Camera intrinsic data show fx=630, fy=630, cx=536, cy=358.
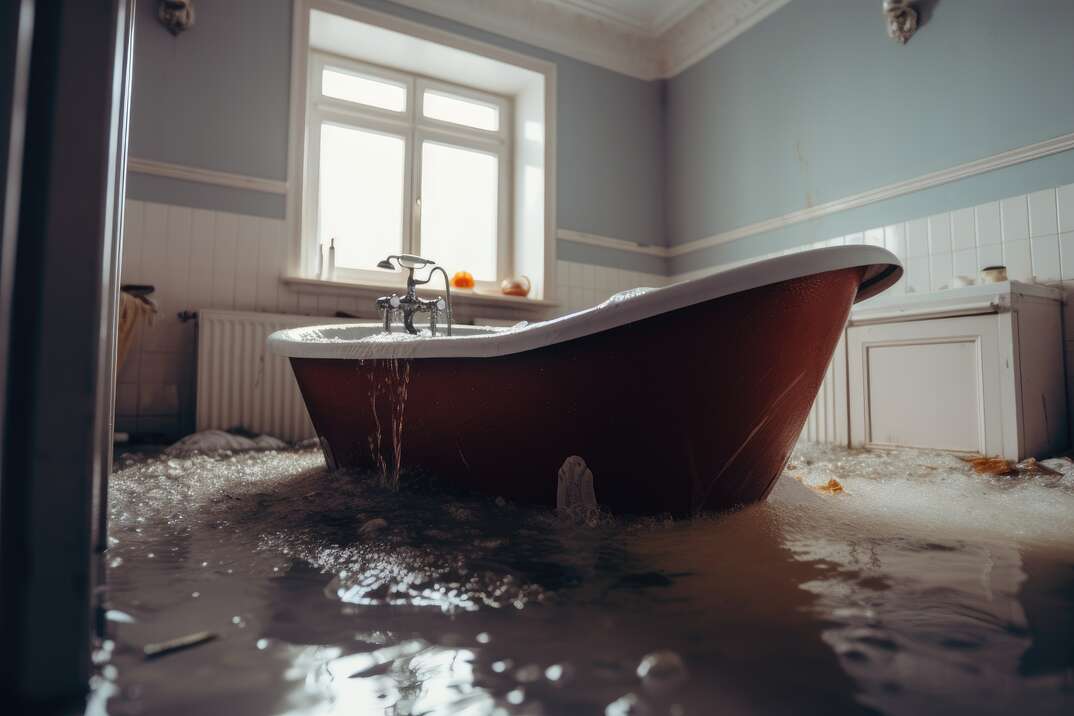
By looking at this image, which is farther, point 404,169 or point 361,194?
point 404,169

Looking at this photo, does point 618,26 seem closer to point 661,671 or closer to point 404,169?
point 404,169

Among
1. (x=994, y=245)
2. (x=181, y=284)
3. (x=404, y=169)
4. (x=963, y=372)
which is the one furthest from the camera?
(x=404, y=169)

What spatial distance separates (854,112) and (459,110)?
2143 mm

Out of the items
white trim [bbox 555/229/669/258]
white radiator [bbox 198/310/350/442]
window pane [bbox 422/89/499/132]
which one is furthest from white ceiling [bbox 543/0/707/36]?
white radiator [bbox 198/310/350/442]

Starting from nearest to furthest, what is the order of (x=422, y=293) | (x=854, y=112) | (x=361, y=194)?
(x=854, y=112) < (x=422, y=293) < (x=361, y=194)

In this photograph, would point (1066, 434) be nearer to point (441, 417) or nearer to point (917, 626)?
point (917, 626)

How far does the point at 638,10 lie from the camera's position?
3.72m

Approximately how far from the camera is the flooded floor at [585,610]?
0.57 meters

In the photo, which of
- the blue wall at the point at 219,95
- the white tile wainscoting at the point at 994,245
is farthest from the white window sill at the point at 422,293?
the white tile wainscoting at the point at 994,245

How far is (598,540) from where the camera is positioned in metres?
1.08

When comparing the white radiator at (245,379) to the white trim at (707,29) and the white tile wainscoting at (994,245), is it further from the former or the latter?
the white trim at (707,29)

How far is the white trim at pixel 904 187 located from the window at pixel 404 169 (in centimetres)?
134

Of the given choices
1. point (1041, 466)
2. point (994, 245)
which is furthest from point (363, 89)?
point (1041, 466)

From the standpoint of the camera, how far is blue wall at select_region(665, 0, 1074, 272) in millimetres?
2352
